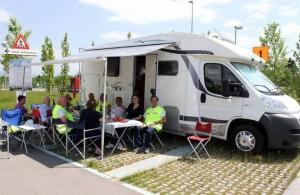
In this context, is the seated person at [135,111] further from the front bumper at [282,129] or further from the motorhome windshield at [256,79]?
the front bumper at [282,129]

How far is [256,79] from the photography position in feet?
27.4

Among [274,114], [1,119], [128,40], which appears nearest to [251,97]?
[274,114]

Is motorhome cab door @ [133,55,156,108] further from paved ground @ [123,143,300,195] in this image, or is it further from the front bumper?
the front bumper

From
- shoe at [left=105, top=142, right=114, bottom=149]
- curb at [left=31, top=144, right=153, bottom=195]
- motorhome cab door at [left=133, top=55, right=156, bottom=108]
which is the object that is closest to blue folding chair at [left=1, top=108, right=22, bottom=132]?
curb at [left=31, top=144, right=153, bottom=195]

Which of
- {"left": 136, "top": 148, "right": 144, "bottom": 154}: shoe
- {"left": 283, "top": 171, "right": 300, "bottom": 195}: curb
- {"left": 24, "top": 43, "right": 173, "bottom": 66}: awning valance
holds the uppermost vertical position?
{"left": 24, "top": 43, "right": 173, "bottom": 66}: awning valance

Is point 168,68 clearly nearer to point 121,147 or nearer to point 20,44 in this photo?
point 121,147

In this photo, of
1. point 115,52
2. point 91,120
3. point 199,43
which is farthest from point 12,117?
point 199,43

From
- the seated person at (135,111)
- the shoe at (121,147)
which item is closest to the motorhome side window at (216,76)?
the seated person at (135,111)

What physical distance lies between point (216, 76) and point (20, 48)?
236 inches

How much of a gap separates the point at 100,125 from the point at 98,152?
1.98 feet

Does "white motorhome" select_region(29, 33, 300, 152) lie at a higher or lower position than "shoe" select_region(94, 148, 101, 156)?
higher

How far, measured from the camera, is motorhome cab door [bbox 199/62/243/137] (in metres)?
8.14

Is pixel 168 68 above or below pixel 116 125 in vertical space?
above

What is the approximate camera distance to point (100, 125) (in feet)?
26.6
